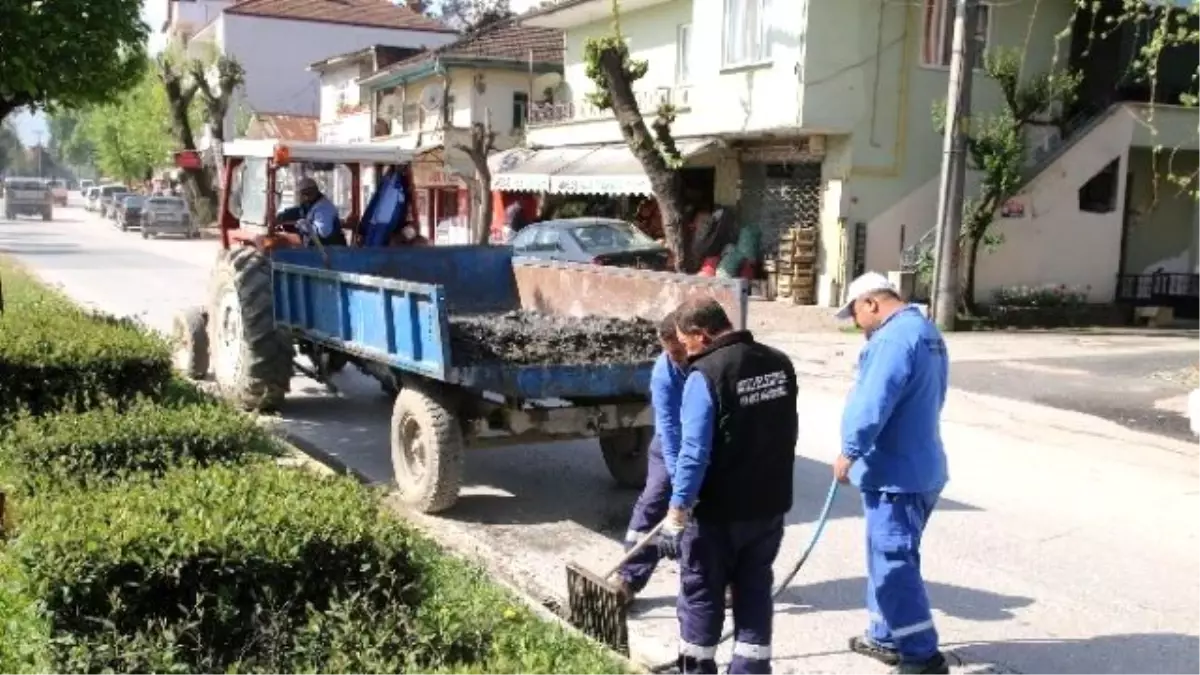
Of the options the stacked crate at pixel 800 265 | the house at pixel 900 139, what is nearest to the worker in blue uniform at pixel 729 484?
the house at pixel 900 139

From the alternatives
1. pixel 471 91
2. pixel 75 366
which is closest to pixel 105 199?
pixel 471 91

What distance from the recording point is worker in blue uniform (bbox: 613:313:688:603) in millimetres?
4801

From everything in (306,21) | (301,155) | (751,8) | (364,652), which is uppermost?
(306,21)

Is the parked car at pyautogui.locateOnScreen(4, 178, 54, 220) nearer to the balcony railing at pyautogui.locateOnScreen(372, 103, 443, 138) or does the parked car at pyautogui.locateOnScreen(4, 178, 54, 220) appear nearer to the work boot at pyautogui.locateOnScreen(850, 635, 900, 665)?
the balcony railing at pyautogui.locateOnScreen(372, 103, 443, 138)

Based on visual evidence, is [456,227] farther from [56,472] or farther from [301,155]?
[56,472]

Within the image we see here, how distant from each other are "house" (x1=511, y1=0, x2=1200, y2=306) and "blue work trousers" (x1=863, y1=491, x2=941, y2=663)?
52.1ft

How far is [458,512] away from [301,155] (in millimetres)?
4149

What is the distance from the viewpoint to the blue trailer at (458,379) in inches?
266

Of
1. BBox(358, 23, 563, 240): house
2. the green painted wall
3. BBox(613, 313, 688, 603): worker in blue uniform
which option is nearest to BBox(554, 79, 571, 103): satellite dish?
BBox(358, 23, 563, 240): house

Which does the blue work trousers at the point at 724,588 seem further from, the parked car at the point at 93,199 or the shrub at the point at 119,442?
the parked car at the point at 93,199

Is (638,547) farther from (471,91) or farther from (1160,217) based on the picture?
(471,91)

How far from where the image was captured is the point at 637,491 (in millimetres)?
7930

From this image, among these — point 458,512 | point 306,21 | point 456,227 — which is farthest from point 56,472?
point 306,21

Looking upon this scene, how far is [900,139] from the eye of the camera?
20688 millimetres
